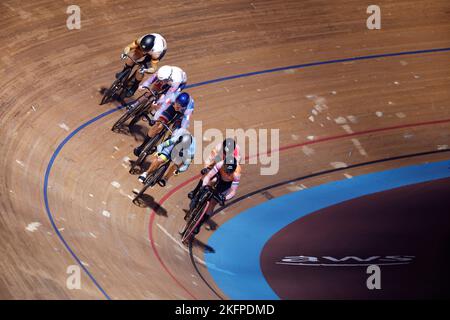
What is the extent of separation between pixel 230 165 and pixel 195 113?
259 cm

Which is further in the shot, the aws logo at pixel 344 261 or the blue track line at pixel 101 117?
the aws logo at pixel 344 261

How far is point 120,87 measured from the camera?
31.7 feet

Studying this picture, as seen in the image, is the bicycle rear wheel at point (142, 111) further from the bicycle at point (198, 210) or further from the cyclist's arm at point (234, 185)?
the cyclist's arm at point (234, 185)

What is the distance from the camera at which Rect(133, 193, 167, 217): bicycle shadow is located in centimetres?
862

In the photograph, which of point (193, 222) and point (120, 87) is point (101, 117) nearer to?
point (120, 87)

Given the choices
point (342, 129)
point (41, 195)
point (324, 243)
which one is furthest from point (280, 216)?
point (41, 195)

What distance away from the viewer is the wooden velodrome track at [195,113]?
24.5 feet

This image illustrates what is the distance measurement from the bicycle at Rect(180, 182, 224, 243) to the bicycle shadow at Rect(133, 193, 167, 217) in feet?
1.21

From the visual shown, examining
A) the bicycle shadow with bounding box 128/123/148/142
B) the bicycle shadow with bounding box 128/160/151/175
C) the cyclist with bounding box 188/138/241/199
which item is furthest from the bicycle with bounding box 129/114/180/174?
the cyclist with bounding box 188/138/241/199

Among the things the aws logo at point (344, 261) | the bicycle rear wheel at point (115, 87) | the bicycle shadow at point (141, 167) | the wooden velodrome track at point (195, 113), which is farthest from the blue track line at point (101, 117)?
the aws logo at point (344, 261)

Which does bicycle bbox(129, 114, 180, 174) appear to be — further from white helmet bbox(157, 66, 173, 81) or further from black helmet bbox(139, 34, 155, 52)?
black helmet bbox(139, 34, 155, 52)

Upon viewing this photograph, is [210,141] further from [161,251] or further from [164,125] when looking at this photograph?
[161,251]

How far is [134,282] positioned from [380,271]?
2792mm

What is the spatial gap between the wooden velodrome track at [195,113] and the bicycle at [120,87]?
163 millimetres
